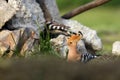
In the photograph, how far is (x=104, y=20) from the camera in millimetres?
40469

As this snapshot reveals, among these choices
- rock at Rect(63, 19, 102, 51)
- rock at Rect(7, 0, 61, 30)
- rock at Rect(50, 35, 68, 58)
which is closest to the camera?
rock at Rect(50, 35, 68, 58)

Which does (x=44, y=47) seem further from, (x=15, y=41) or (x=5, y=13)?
(x=5, y=13)

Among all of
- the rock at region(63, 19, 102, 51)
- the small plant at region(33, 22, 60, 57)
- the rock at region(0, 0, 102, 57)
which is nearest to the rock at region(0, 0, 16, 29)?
the rock at region(0, 0, 102, 57)

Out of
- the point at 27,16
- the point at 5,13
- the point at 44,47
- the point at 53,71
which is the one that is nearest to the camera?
the point at 53,71

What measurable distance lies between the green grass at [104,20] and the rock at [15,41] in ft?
67.4

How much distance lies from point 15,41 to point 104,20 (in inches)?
1266

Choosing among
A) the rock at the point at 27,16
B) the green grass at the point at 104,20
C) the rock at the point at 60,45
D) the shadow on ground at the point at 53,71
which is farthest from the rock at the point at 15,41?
the green grass at the point at 104,20

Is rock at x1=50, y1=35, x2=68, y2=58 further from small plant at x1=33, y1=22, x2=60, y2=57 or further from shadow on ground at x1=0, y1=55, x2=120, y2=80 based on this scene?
shadow on ground at x1=0, y1=55, x2=120, y2=80

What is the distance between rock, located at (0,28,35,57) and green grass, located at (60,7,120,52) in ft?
67.4

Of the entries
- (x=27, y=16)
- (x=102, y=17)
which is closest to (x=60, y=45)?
(x=27, y=16)

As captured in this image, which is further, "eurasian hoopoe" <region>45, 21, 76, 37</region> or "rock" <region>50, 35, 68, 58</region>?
"eurasian hoopoe" <region>45, 21, 76, 37</region>

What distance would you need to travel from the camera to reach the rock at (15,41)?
846cm

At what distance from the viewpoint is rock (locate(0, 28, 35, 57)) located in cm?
846

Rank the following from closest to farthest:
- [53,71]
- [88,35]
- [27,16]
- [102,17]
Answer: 1. [53,71]
2. [27,16]
3. [88,35]
4. [102,17]
